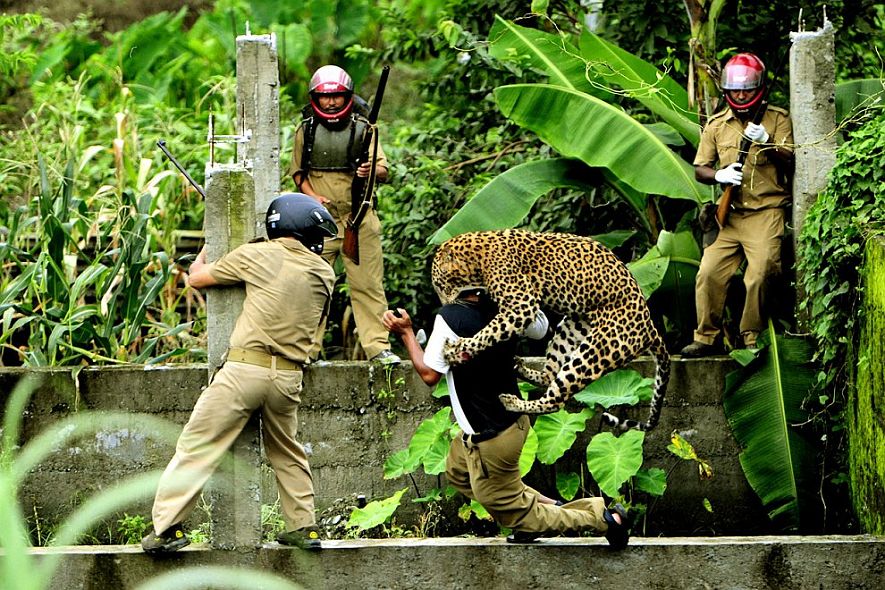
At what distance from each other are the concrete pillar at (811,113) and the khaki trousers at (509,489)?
255cm

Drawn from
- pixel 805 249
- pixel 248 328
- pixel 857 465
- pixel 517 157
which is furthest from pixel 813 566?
pixel 517 157

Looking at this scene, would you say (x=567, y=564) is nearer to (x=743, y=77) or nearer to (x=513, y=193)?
(x=513, y=193)

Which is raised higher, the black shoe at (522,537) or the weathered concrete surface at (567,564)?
the black shoe at (522,537)

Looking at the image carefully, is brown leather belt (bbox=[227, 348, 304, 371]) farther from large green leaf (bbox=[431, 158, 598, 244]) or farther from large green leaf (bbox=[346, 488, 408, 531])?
large green leaf (bbox=[431, 158, 598, 244])

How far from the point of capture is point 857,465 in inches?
281

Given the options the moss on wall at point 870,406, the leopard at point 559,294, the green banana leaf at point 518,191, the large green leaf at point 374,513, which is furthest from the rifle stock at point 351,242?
the moss on wall at point 870,406

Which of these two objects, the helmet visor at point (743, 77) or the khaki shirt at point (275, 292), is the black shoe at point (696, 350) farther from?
the khaki shirt at point (275, 292)

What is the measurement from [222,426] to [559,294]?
176 centimetres

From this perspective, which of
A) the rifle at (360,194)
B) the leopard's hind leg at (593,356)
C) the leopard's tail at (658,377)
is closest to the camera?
the leopard's hind leg at (593,356)

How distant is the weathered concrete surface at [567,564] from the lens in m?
6.33

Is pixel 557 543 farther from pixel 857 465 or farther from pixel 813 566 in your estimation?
pixel 857 465

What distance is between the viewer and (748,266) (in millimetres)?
8016

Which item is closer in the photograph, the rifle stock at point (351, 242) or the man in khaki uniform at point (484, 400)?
the man in khaki uniform at point (484, 400)

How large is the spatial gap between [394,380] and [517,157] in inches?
109
